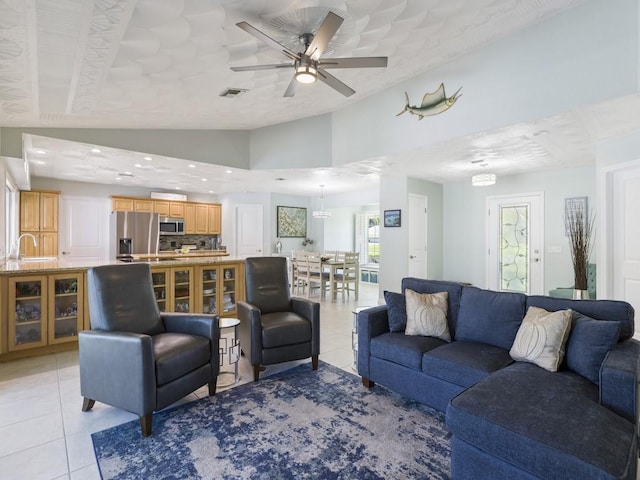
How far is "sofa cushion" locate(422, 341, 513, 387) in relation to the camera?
210 cm

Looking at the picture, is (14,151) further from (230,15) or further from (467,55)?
(467,55)

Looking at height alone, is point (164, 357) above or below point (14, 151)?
below

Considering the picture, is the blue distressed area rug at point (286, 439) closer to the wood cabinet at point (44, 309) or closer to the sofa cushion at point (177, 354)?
the sofa cushion at point (177, 354)

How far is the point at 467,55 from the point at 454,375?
3460 mm

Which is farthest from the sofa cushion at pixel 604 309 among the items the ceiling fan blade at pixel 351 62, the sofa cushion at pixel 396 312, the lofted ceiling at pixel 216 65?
the ceiling fan blade at pixel 351 62

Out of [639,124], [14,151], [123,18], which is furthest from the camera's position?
[14,151]

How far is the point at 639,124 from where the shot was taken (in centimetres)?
343

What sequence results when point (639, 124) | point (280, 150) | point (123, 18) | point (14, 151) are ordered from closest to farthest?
point (123, 18) < point (639, 124) < point (14, 151) < point (280, 150)

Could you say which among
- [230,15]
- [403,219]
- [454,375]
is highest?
[230,15]

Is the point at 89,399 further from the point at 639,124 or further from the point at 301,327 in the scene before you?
the point at 639,124

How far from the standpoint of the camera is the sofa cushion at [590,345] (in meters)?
1.87

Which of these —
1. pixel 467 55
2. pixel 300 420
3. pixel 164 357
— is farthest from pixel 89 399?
pixel 467 55

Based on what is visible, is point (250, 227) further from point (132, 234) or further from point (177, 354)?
point (177, 354)

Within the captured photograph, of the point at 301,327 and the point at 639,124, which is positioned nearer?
the point at 301,327
